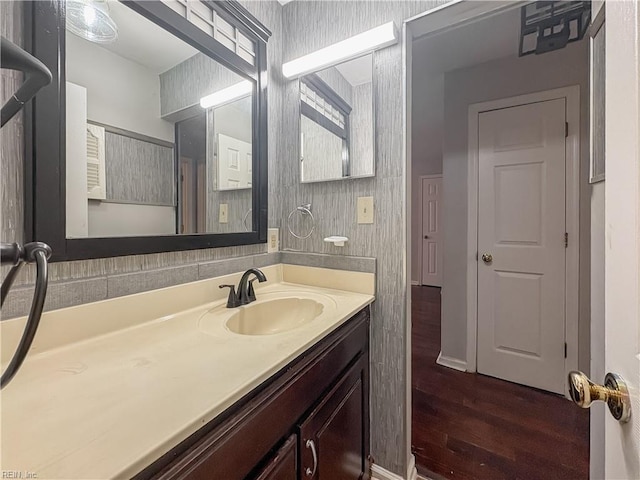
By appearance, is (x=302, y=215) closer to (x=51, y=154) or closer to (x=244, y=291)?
(x=244, y=291)

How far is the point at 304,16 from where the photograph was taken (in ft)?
4.72

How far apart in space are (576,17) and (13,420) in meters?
2.56

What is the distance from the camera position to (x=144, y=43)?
0.95 metres

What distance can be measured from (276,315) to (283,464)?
59 centimetres

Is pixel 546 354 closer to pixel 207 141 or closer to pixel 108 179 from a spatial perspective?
pixel 207 141

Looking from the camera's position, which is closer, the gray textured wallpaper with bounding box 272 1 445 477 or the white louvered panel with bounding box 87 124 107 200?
the white louvered panel with bounding box 87 124 107 200

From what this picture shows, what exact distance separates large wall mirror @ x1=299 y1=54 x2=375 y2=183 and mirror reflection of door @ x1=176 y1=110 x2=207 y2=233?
50 centimetres

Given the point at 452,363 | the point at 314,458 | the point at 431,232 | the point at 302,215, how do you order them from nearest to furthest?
the point at 314,458 → the point at 302,215 → the point at 452,363 → the point at 431,232

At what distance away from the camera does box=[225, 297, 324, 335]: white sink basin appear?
1.11 metres

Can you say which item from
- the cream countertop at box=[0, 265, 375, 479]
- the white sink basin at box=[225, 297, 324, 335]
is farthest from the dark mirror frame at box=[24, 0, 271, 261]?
the white sink basin at box=[225, 297, 324, 335]

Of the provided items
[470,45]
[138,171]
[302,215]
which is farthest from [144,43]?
[470,45]

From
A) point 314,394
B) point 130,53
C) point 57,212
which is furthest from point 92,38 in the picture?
point 314,394

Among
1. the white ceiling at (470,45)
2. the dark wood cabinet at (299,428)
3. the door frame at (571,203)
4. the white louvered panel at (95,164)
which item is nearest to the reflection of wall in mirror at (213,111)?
the white louvered panel at (95,164)

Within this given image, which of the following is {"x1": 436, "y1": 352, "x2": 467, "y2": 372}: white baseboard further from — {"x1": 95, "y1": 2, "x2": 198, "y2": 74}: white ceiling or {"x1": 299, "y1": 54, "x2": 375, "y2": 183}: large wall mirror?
{"x1": 95, "y1": 2, "x2": 198, "y2": 74}: white ceiling
